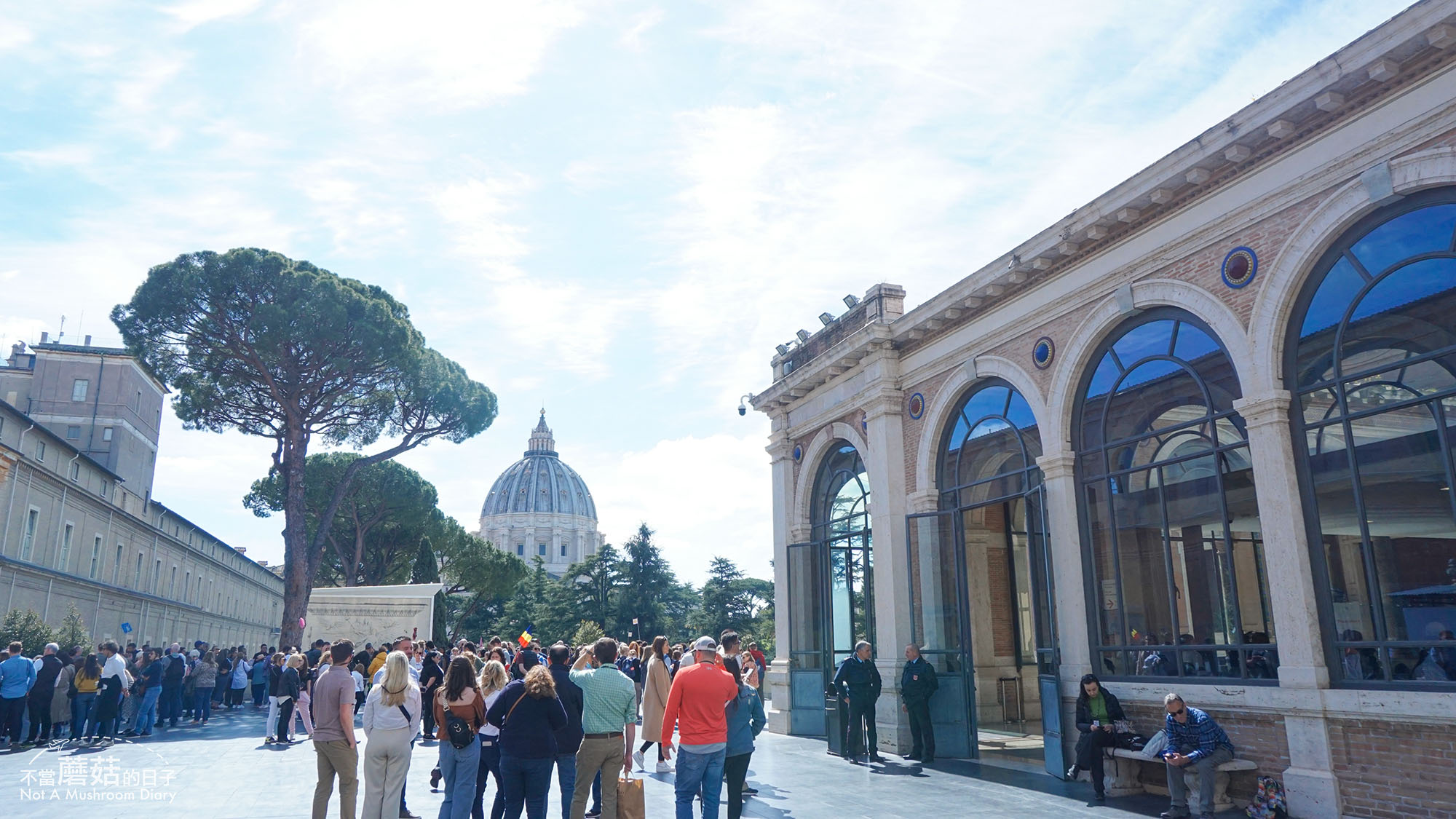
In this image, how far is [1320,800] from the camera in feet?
27.1

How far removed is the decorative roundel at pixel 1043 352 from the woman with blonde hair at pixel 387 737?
349 inches

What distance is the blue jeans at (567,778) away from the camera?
23.6 ft

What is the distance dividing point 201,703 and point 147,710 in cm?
286

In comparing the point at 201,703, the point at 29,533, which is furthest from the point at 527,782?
the point at 29,533

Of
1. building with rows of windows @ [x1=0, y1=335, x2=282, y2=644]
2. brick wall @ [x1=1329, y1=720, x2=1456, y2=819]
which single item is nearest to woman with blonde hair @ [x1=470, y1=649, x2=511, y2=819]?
brick wall @ [x1=1329, y1=720, x2=1456, y2=819]

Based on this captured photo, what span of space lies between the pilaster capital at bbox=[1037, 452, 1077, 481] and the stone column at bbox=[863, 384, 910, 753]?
11.3ft

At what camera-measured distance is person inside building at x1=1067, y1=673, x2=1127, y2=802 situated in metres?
9.74

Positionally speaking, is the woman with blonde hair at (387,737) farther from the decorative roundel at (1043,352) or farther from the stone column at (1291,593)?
the decorative roundel at (1043,352)

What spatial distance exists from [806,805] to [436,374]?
2449 cm

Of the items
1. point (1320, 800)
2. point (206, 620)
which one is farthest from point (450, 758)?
point (206, 620)

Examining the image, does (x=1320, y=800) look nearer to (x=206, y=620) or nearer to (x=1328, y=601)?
(x=1328, y=601)

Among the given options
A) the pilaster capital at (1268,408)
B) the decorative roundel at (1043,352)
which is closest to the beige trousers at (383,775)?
the pilaster capital at (1268,408)

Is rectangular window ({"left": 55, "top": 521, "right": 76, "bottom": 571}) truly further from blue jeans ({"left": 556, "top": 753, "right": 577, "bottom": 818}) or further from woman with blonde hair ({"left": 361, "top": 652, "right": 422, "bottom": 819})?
blue jeans ({"left": 556, "top": 753, "right": 577, "bottom": 818})

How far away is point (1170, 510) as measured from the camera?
416 inches
